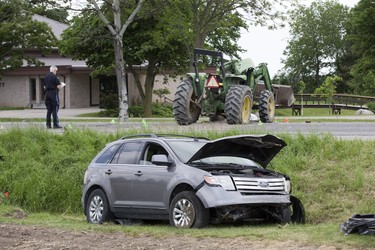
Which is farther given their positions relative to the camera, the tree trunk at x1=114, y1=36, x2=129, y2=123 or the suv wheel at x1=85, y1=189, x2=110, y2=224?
the tree trunk at x1=114, y1=36, x2=129, y2=123

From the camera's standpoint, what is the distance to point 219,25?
140 feet

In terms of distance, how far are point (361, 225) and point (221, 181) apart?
2.63 metres

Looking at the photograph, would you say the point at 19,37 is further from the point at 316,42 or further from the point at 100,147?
the point at 316,42

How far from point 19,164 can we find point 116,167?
252 inches

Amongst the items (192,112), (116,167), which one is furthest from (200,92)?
(116,167)

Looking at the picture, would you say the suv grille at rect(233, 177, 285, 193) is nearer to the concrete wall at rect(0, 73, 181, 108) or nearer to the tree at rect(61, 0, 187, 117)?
the tree at rect(61, 0, 187, 117)

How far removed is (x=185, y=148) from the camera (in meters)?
13.7

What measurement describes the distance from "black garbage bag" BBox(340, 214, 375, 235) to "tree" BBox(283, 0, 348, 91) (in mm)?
96768

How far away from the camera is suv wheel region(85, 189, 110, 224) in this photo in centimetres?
1441

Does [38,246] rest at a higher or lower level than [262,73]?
lower

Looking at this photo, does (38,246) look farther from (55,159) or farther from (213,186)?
A: (55,159)

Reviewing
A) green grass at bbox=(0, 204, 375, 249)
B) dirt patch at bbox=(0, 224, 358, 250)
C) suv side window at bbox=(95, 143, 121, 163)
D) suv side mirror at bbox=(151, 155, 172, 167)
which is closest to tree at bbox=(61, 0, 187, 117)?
suv side window at bbox=(95, 143, 121, 163)

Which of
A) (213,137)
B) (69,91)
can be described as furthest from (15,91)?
(213,137)

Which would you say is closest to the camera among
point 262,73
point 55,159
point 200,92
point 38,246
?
point 38,246
